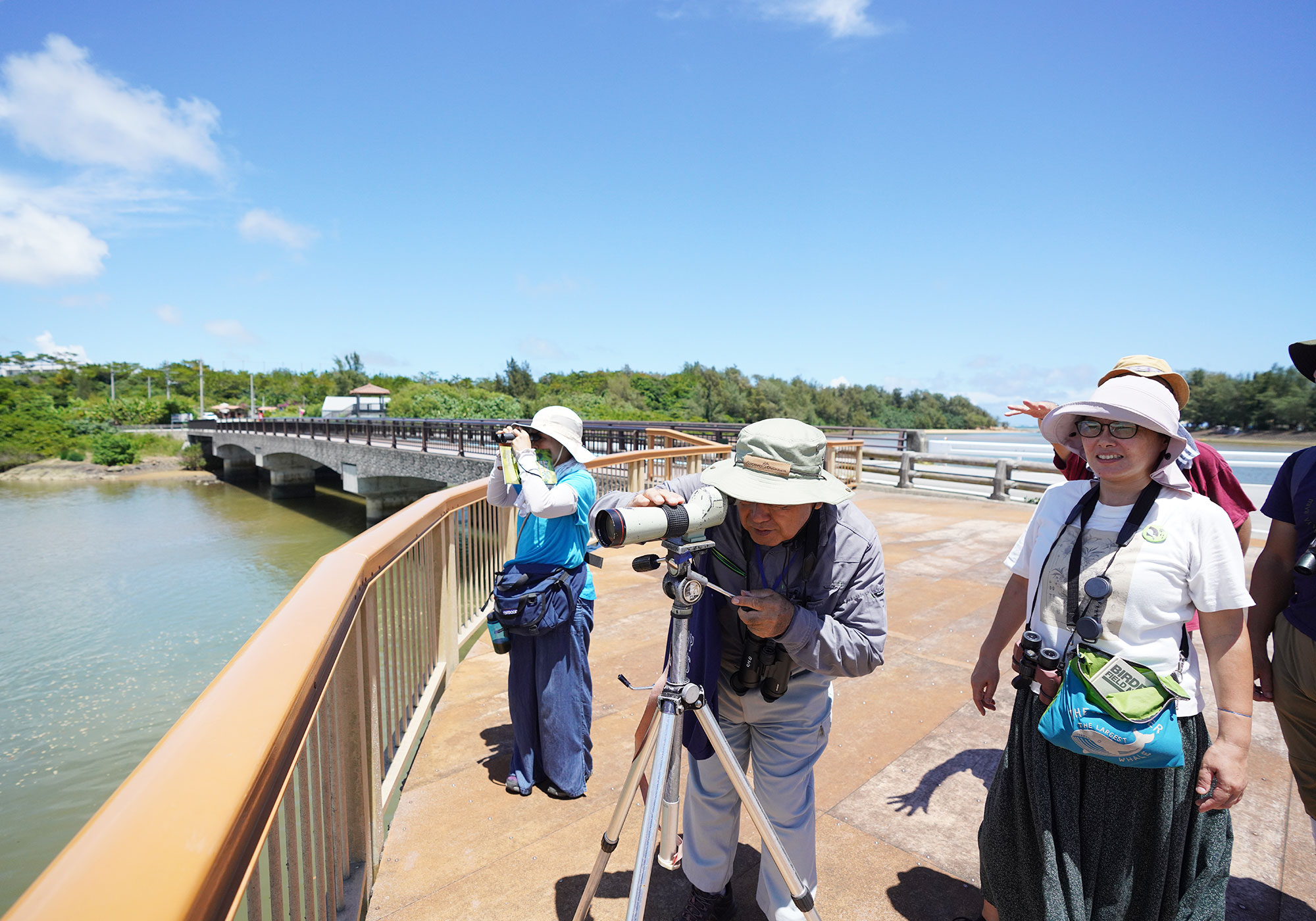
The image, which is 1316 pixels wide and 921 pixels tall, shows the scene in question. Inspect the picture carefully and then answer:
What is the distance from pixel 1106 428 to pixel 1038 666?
2.20ft

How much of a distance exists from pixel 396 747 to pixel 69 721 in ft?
29.2

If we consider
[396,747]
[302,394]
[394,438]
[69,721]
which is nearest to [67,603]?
[69,721]

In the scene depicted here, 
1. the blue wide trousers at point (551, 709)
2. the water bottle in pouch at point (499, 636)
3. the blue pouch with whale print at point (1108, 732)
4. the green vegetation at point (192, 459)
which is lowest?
the green vegetation at point (192, 459)

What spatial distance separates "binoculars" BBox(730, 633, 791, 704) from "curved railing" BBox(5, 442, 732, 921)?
1.08m

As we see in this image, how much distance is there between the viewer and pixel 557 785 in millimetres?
3080

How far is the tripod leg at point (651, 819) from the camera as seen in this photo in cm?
165

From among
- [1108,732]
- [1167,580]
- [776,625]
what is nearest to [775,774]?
[776,625]

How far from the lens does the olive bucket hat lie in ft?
5.94

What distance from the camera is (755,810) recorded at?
1804 millimetres

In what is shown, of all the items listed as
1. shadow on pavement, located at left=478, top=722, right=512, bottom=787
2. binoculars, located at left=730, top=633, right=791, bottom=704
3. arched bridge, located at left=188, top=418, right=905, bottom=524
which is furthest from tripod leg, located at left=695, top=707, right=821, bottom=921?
arched bridge, located at left=188, top=418, right=905, bottom=524

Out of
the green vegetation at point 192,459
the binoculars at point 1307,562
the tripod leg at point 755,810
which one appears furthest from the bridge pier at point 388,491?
the green vegetation at point 192,459

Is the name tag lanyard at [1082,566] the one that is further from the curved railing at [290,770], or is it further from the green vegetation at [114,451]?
the green vegetation at [114,451]

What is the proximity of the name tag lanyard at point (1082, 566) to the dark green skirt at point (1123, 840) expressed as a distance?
0.28 metres

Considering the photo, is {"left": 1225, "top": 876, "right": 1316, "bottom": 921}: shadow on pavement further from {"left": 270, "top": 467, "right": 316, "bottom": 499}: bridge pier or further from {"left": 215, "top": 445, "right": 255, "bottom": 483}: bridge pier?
{"left": 215, "top": 445, "right": 255, "bottom": 483}: bridge pier
